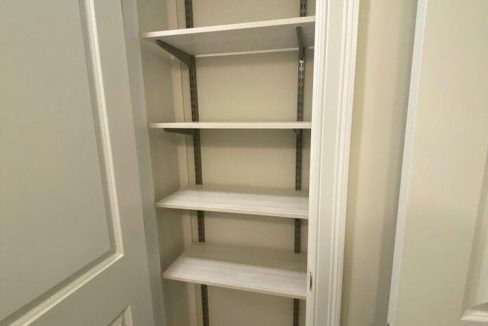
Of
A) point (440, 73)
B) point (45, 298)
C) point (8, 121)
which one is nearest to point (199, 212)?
point (45, 298)

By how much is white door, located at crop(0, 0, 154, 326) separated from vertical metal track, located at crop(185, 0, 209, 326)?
0.45m

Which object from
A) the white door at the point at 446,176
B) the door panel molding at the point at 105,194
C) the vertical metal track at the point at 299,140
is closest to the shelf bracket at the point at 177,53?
the door panel molding at the point at 105,194

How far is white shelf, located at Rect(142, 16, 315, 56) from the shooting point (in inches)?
33.6

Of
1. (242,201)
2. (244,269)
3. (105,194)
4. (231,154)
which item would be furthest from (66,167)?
(244,269)

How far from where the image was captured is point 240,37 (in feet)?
3.26

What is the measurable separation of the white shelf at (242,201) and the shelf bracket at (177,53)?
65cm

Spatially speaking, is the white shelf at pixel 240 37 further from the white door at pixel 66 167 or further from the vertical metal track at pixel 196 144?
the white door at pixel 66 167

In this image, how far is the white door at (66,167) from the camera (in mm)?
555

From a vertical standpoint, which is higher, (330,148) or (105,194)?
(330,148)

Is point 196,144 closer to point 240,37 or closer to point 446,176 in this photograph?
point 240,37

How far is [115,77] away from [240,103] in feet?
1.99

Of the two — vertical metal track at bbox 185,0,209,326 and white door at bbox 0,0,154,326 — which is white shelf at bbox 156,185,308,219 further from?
white door at bbox 0,0,154,326

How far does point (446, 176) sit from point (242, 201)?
753 millimetres

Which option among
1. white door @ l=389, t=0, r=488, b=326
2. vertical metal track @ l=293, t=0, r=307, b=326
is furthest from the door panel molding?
white door @ l=389, t=0, r=488, b=326
